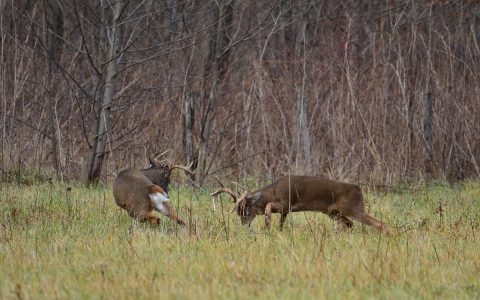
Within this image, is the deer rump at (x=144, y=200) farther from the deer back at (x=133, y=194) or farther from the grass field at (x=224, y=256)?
the grass field at (x=224, y=256)

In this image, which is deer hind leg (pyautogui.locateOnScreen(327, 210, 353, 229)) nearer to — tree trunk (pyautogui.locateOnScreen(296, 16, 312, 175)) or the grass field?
the grass field

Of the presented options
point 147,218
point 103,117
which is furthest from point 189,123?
point 147,218

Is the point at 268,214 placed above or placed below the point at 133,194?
below

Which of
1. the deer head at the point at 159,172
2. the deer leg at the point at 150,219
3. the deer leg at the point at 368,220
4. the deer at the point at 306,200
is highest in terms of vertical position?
the deer head at the point at 159,172

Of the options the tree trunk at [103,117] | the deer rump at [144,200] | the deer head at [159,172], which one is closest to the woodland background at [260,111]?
the tree trunk at [103,117]

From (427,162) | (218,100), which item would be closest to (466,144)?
(427,162)

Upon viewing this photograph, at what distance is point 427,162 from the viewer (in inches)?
455

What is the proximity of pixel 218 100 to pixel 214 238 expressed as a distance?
700 cm

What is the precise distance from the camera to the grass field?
478 centimetres

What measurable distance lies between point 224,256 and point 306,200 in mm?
2029

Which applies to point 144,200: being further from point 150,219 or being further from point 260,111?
point 260,111

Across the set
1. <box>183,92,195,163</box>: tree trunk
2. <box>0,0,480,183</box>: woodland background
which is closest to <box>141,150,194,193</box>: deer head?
<box>0,0,480,183</box>: woodland background

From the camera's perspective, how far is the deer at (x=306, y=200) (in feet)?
24.7

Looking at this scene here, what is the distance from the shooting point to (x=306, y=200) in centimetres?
765
